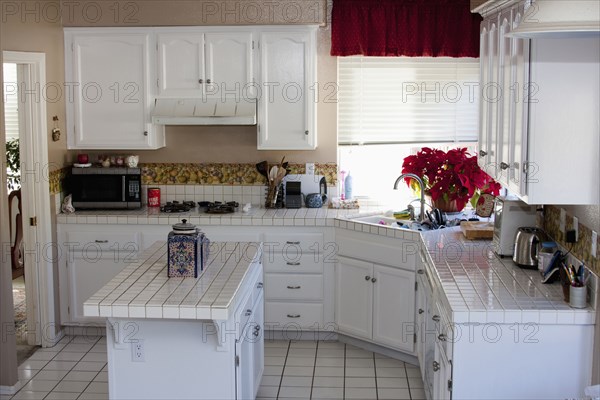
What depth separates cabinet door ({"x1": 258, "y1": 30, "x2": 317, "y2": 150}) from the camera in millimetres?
5973

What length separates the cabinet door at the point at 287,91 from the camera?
5.97 metres

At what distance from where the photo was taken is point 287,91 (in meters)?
6.01

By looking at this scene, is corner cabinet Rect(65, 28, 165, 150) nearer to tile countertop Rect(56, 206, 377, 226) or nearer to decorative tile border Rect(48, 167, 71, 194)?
decorative tile border Rect(48, 167, 71, 194)

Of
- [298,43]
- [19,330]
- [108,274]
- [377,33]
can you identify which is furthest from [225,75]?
[19,330]

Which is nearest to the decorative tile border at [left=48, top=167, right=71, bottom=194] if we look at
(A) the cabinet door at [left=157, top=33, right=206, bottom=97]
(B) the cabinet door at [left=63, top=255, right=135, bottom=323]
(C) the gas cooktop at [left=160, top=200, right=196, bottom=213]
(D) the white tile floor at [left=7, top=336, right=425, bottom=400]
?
(B) the cabinet door at [left=63, top=255, right=135, bottom=323]

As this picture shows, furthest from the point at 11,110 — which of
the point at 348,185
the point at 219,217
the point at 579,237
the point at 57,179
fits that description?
→ the point at 579,237

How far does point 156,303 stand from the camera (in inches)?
143

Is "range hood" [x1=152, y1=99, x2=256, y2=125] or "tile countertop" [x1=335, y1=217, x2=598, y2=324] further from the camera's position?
"range hood" [x1=152, y1=99, x2=256, y2=125]

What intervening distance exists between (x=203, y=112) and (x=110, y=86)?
2.32 ft

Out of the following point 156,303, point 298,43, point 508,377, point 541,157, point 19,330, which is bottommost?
point 19,330

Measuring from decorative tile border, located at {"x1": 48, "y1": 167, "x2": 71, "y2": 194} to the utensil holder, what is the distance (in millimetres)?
3734

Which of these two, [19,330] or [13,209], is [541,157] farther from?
[13,209]

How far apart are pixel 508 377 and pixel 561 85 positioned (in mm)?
1248

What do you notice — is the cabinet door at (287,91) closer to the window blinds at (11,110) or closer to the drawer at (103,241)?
the drawer at (103,241)
